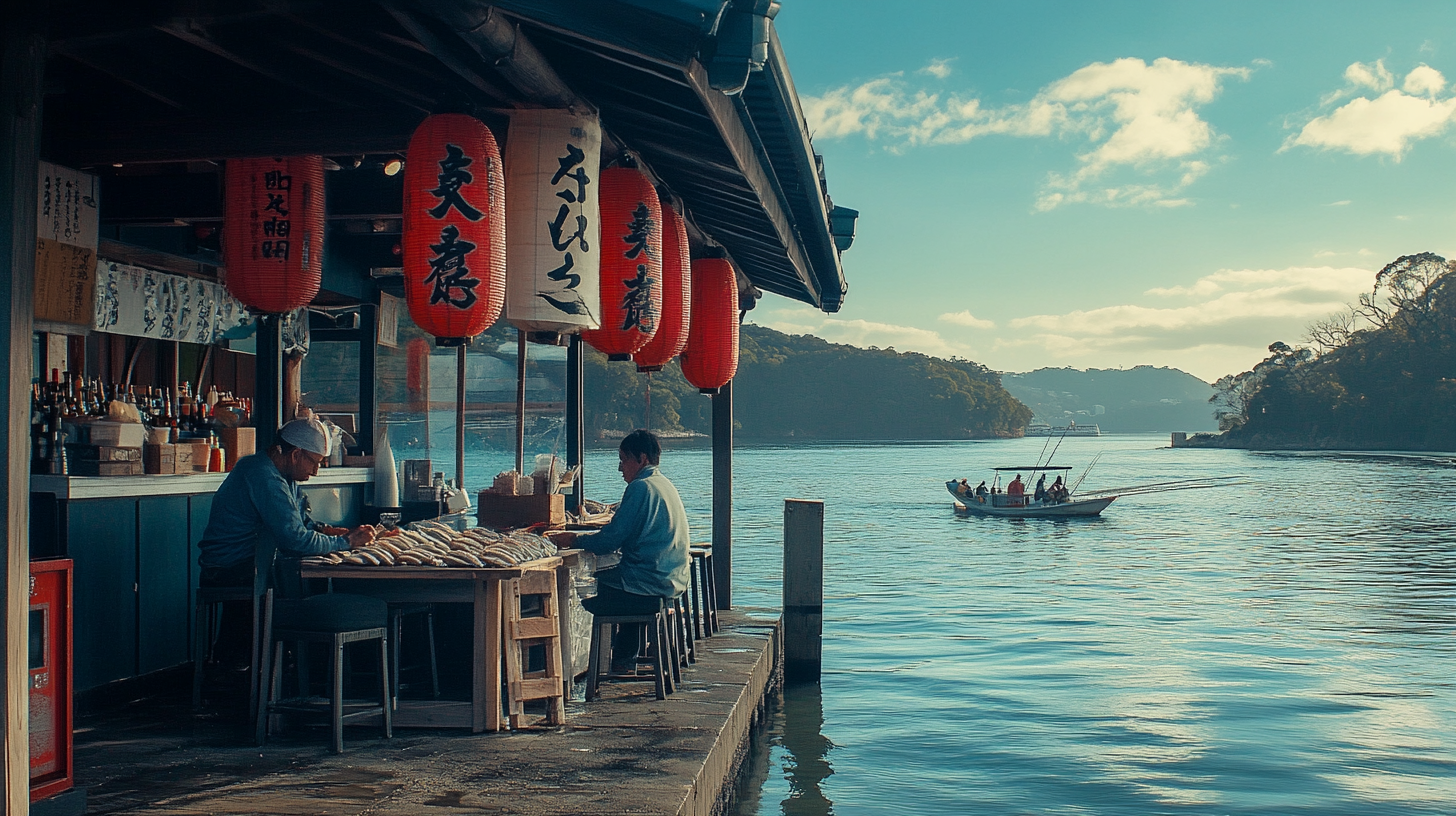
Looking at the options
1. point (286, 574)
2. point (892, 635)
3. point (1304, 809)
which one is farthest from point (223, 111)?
point (892, 635)

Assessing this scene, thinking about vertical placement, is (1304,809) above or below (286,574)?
below

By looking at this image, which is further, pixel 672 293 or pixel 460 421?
pixel 460 421

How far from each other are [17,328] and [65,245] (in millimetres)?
3764

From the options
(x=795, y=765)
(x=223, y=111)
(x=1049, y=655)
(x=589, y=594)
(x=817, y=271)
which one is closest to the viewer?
(x=223, y=111)

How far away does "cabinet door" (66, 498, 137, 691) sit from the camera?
20.8 feet

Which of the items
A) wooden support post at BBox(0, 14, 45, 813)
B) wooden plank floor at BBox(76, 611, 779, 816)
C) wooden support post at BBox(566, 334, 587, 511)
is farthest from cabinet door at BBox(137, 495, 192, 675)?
wooden support post at BBox(0, 14, 45, 813)

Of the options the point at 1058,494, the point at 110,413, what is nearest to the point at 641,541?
the point at 110,413

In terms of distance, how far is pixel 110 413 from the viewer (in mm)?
6895

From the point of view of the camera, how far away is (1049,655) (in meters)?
15.8

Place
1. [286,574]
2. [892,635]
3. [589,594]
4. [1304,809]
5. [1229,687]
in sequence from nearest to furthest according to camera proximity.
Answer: [286,574], [589,594], [1304,809], [1229,687], [892,635]

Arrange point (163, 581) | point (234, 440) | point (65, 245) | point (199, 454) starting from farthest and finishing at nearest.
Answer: point (234, 440), point (199, 454), point (163, 581), point (65, 245)

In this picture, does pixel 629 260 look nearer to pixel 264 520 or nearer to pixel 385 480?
pixel 264 520

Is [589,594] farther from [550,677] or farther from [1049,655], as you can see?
[1049,655]

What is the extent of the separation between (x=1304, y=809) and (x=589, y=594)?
5630 millimetres
